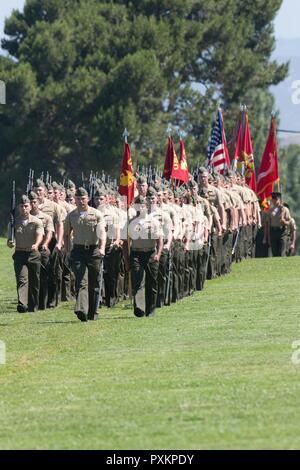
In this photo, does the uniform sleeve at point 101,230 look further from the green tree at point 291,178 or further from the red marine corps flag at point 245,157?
the green tree at point 291,178

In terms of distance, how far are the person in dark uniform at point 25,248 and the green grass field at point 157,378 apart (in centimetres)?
46

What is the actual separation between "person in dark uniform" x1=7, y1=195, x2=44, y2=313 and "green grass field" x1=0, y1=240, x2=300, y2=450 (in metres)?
0.46

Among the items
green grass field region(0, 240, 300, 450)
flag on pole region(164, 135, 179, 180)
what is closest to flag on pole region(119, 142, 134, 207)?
green grass field region(0, 240, 300, 450)

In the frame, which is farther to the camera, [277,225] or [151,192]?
[277,225]

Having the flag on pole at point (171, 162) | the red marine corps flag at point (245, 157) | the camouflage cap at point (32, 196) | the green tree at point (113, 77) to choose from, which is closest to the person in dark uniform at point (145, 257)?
the camouflage cap at point (32, 196)

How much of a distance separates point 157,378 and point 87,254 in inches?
302

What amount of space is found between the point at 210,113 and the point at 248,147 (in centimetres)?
2281

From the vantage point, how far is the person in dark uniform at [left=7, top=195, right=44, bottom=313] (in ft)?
84.8

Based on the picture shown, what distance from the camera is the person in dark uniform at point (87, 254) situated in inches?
922

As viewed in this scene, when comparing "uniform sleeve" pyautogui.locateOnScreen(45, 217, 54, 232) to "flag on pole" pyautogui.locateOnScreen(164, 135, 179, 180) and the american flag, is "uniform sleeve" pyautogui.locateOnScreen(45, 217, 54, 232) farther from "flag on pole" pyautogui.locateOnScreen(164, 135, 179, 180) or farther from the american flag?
the american flag

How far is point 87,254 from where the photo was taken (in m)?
23.6

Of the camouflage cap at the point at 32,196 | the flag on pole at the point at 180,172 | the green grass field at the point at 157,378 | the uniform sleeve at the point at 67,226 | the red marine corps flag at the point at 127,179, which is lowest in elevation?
the green grass field at the point at 157,378

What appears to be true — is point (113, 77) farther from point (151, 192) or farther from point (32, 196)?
point (151, 192)

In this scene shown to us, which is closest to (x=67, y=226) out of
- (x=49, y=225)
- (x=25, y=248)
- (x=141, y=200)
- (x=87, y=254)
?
(x=87, y=254)
